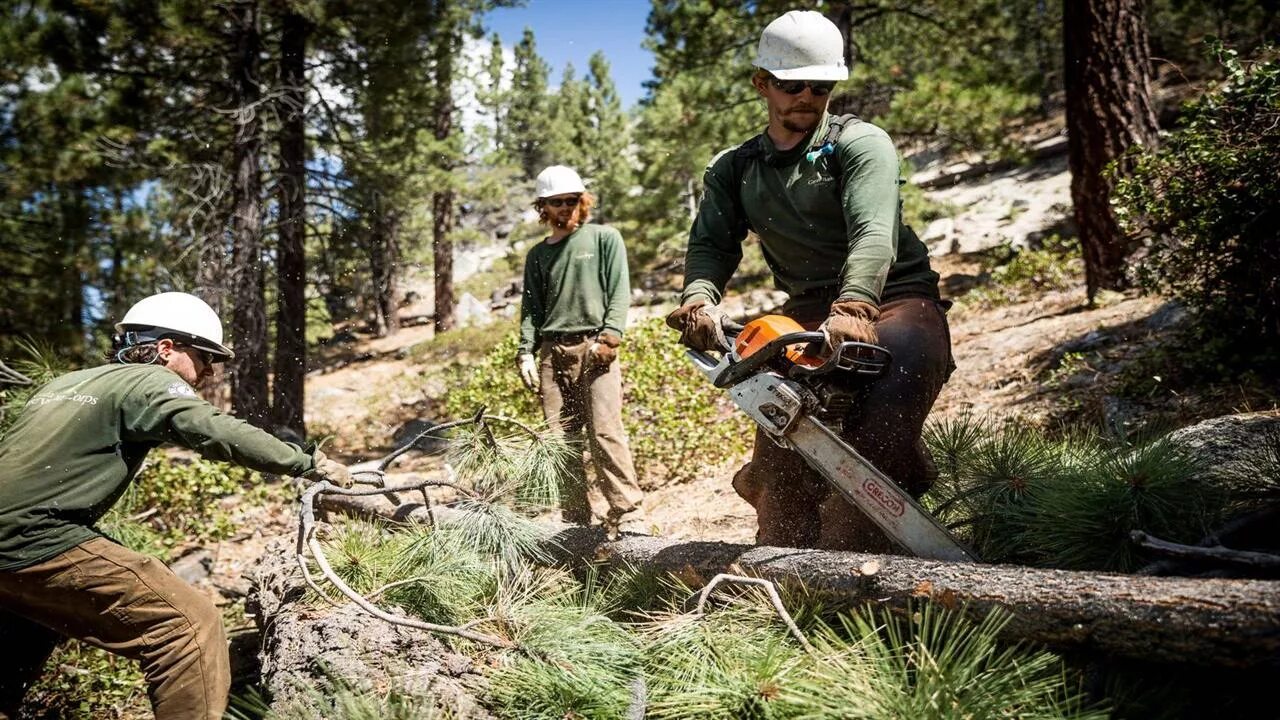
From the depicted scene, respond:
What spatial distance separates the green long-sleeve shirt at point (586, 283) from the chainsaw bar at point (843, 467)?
7.57ft

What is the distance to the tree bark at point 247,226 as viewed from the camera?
25.4 ft

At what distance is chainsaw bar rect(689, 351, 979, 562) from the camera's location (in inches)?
82.7

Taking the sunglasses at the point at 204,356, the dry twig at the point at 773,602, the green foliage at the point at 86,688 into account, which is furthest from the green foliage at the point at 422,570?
the green foliage at the point at 86,688

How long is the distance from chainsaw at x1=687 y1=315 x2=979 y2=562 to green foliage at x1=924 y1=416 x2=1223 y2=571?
442 millimetres

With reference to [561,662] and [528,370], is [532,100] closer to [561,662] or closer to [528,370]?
[528,370]

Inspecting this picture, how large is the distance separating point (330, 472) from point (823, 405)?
2.00 metres

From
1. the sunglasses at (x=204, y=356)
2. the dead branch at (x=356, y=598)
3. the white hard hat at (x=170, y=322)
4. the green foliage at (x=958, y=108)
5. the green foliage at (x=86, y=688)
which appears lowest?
the green foliage at (x=86, y=688)

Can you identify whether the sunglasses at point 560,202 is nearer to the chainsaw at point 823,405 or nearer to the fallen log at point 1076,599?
the chainsaw at point 823,405

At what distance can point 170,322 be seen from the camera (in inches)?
121

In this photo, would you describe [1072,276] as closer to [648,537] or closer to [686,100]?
[686,100]

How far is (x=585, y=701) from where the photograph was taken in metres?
2.03

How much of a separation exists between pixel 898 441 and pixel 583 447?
2515mm

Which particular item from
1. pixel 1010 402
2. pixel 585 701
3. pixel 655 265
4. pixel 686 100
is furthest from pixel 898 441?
pixel 655 265

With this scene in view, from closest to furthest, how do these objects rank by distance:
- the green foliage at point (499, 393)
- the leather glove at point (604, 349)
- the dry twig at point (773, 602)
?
the dry twig at point (773, 602)
the leather glove at point (604, 349)
the green foliage at point (499, 393)
